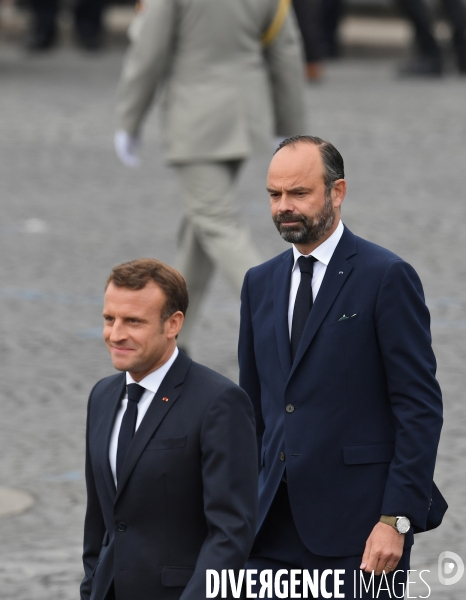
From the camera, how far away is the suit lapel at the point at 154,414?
3.00m

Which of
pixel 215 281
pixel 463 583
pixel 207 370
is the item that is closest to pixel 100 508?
pixel 207 370

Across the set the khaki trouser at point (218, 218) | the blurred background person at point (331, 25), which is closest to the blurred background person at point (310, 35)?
the blurred background person at point (331, 25)

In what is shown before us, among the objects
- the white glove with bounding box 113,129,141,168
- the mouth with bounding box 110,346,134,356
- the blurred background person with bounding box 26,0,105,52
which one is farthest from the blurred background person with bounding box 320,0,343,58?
the mouth with bounding box 110,346,134,356

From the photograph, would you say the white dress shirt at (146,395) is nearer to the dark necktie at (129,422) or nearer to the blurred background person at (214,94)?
the dark necktie at (129,422)

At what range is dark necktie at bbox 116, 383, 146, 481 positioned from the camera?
304 cm

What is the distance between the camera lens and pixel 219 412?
301 centimetres

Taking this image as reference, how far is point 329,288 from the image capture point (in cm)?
342

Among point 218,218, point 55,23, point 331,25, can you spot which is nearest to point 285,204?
point 218,218

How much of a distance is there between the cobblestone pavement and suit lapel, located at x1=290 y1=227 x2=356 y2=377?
57.0 inches

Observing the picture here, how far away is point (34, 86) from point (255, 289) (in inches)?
556

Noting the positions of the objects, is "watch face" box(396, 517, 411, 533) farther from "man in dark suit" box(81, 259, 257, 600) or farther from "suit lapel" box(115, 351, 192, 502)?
"suit lapel" box(115, 351, 192, 502)

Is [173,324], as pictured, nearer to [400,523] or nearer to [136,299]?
[136,299]

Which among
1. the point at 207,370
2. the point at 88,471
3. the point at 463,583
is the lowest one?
the point at 463,583

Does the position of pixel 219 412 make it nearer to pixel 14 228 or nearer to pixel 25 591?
pixel 25 591
